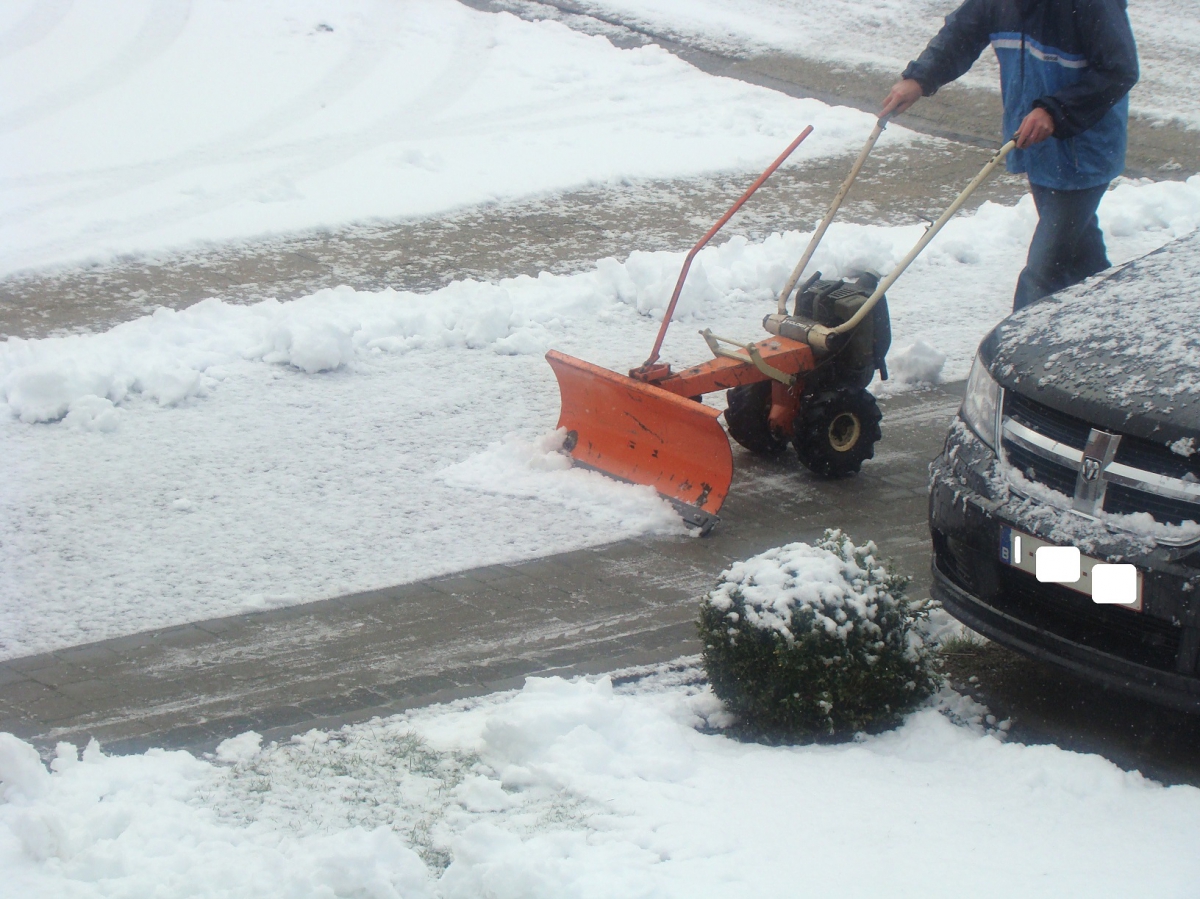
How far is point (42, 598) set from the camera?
15.7 feet

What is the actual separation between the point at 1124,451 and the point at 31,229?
8.08 metres

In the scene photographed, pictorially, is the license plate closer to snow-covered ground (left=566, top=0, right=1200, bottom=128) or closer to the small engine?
the small engine

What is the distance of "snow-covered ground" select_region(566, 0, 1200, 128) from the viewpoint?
15.5m

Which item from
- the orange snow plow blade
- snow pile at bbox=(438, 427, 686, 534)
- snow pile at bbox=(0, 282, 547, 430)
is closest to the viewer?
the orange snow plow blade

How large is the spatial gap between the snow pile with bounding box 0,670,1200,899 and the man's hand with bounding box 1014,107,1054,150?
254 centimetres

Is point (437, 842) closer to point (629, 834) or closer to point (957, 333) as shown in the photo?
point (629, 834)

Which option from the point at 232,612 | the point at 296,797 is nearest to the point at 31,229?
the point at 232,612

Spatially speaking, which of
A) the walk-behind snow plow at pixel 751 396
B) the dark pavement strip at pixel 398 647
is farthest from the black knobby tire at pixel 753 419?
the dark pavement strip at pixel 398 647

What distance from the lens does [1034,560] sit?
11.8ft

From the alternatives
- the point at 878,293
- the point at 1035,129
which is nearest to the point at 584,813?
the point at 878,293

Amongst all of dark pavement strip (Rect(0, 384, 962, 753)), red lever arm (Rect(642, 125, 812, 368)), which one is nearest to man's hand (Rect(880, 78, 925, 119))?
red lever arm (Rect(642, 125, 812, 368))

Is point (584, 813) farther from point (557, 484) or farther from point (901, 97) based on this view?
point (901, 97)

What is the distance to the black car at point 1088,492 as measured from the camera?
335 cm

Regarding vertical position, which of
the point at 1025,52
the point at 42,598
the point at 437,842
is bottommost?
the point at 42,598
